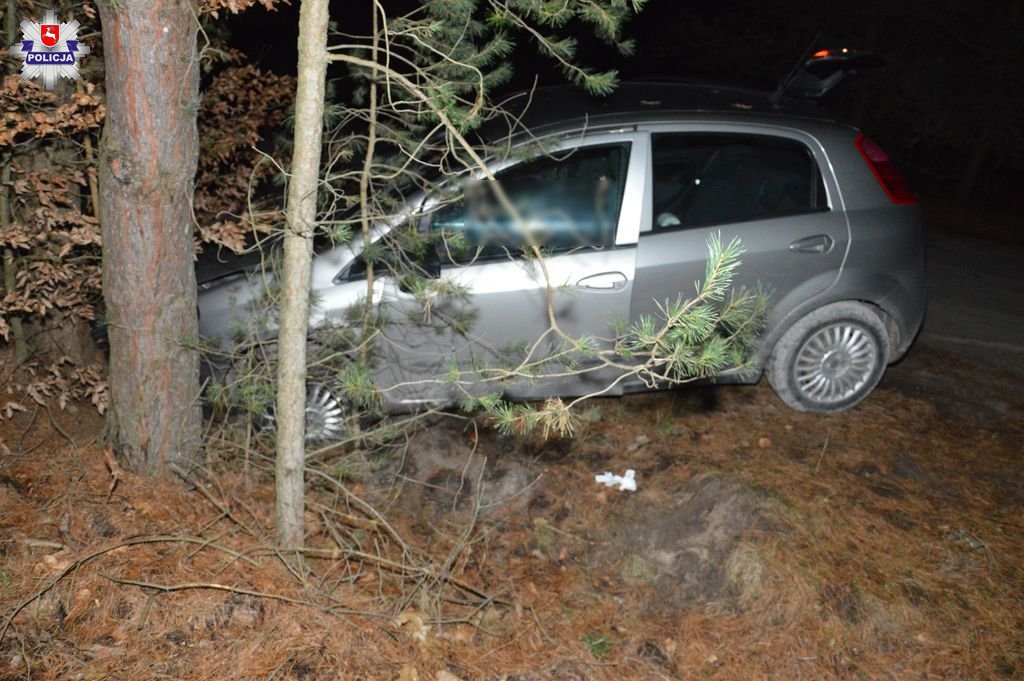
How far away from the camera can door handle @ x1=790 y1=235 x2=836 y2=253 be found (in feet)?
18.7

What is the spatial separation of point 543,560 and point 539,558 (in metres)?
0.02

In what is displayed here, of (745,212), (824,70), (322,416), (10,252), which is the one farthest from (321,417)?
(824,70)

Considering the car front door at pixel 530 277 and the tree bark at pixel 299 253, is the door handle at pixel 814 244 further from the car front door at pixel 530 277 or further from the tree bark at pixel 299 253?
the tree bark at pixel 299 253

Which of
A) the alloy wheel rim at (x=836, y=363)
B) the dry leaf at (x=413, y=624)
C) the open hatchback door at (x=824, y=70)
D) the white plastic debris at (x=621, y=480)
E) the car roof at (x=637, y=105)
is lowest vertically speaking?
the dry leaf at (x=413, y=624)

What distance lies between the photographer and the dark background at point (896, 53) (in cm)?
1561

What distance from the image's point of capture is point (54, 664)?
369 cm

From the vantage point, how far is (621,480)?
5.45m

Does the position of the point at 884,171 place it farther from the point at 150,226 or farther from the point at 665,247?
the point at 150,226

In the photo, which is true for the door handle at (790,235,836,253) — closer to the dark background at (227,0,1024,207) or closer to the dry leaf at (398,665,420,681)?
the dry leaf at (398,665,420,681)

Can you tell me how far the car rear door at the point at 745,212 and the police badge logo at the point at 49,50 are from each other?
10.5 feet

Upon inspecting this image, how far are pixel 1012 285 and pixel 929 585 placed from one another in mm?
6532

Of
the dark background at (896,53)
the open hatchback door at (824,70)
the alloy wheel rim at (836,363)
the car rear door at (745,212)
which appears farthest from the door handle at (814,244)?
the dark background at (896,53)

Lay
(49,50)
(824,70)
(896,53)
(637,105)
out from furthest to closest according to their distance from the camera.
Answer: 1. (896,53)
2. (824,70)
3. (637,105)
4. (49,50)

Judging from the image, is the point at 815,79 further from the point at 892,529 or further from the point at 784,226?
the point at 892,529
